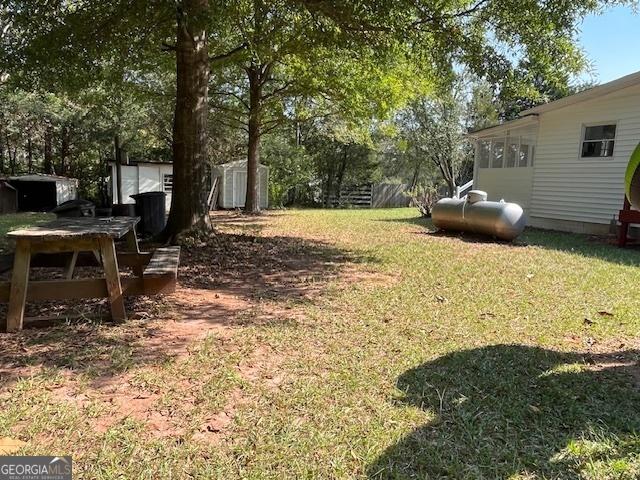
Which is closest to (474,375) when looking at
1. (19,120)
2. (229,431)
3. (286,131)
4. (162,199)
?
(229,431)

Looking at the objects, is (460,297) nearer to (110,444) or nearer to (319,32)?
(110,444)

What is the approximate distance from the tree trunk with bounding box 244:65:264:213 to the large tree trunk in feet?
23.1

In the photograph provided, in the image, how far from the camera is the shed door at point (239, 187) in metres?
22.3

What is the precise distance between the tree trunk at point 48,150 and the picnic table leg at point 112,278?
2152cm

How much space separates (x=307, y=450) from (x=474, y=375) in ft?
4.59

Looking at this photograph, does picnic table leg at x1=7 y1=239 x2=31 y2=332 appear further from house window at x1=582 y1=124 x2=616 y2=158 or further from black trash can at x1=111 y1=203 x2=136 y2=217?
house window at x1=582 y1=124 x2=616 y2=158

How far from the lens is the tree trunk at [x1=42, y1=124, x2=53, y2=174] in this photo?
21.9 metres

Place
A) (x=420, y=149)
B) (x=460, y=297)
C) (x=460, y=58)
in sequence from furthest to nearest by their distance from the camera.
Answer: (x=420, y=149) < (x=460, y=58) < (x=460, y=297)

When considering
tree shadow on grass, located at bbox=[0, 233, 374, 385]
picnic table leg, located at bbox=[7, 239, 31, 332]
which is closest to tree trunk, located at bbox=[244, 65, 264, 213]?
tree shadow on grass, located at bbox=[0, 233, 374, 385]

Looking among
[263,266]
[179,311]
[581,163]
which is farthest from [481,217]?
[179,311]

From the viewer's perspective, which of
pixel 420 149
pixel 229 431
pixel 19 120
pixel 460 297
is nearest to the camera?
pixel 229 431

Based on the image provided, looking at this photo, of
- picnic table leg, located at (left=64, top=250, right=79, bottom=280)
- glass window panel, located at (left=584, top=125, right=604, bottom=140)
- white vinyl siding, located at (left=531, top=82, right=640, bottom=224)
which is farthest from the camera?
glass window panel, located at (left=584, top=125, right=604, bottom=140)

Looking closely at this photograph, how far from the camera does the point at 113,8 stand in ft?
20.7

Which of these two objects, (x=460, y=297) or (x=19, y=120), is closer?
(x=460, y=297)
